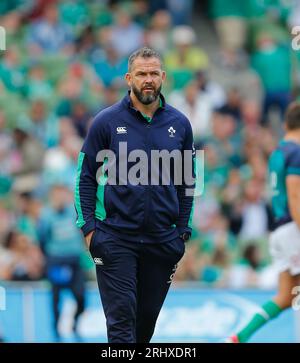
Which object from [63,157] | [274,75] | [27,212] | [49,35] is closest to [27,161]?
[63,157]

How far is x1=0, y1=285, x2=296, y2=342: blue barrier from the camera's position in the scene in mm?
13742

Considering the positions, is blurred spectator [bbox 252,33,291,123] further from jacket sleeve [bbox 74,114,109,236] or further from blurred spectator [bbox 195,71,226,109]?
jacket sleeve [bbox 74,114,109,236]

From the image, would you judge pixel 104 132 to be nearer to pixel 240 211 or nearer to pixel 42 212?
pixel 42 212

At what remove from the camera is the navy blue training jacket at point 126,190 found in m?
8.91

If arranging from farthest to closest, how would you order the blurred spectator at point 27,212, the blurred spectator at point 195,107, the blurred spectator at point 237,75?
the blurred spectator at point 237,75 → the blurred spectator at point 195,107 → the blurred spectator at point 27,212

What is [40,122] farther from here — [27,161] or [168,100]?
[168,100]

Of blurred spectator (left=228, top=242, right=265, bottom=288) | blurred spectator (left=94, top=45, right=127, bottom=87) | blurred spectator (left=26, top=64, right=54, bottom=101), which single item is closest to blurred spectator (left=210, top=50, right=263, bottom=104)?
blurred spectator (left=94, top=45, right=127, bottom=87)

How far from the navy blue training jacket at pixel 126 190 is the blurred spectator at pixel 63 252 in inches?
183

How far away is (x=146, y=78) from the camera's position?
8859 mm

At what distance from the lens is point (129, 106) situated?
9.04 metres

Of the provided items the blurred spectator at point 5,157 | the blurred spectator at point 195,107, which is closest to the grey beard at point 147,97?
the blurred spectator at point 5,157

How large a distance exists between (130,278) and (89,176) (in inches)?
30.6

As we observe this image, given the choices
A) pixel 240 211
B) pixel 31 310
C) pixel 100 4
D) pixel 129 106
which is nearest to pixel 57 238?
pixel 31 310

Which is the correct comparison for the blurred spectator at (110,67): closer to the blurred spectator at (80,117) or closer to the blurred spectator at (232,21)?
the blurred spectator at (80,117)
